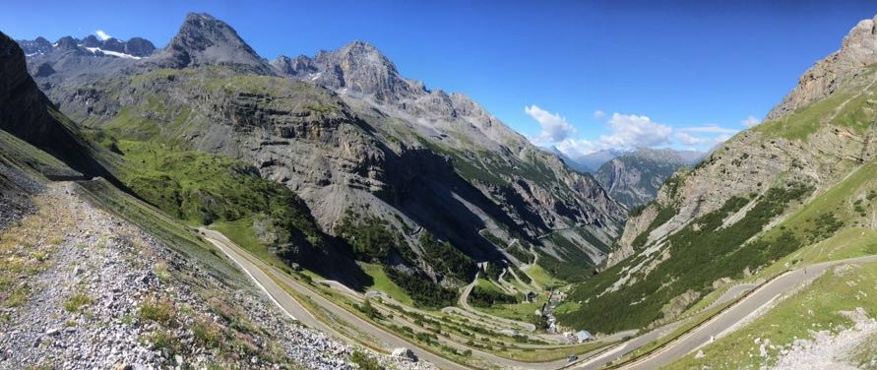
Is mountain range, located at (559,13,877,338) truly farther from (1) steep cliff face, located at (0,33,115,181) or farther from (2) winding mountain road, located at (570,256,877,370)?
(1) steep cliff face, located at (0,33,115,181)

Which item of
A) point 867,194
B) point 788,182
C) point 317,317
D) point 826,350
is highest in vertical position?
point 788,182

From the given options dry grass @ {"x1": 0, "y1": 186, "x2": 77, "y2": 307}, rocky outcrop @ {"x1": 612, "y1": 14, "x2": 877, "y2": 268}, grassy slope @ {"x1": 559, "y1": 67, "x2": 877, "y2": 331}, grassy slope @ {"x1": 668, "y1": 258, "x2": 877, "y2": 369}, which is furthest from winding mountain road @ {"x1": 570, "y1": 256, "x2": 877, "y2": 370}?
rocky outcrop @ {"x1": 612, "y1": 14, "x2": 877, "y2": 268}

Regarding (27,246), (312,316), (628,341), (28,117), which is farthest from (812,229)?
(28,117)

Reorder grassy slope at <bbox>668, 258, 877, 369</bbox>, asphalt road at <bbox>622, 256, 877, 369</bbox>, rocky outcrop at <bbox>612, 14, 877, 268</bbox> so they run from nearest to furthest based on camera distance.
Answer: grassy slope at <bbox>668, 258, 877, 369</bbox> → asphalt road at <bbox>622, 256, 877, 369</bbox> → rocky outcrop at <bbox>612, 14, 877, 268</bbox>

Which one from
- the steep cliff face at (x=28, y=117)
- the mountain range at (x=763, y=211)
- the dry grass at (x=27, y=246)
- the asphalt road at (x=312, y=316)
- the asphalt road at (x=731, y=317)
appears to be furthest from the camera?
the steep cliff face at (x=28, y=117)

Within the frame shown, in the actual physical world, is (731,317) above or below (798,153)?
below

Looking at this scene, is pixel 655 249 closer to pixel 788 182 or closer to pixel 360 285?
pixel 788 182

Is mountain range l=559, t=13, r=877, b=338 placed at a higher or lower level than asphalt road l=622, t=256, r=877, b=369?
higher

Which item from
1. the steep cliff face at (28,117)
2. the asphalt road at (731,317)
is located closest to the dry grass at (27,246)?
the asphalt road at (731,317)

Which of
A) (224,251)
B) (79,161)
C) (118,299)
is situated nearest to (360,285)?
(224,251)

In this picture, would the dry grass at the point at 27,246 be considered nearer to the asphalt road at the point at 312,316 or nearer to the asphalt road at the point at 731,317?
the asphalt road at the point at 312,316

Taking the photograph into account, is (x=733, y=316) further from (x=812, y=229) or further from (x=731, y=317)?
(x=812, y=229)
